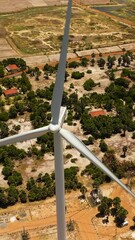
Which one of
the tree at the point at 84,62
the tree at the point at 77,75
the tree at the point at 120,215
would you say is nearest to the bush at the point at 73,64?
the tree at the point at 84,62

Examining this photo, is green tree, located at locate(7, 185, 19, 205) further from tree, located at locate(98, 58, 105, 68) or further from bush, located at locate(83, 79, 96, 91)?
tree, located at locate(98, 58, 105, 68)

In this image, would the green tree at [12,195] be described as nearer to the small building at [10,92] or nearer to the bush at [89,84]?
the small building at [10,92]

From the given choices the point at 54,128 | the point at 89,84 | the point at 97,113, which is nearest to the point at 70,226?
the point at 54,128

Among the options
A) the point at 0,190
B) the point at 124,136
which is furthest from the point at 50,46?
the point at 0,190

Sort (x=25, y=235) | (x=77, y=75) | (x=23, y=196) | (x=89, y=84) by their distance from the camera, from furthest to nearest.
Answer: (x=77, y=75) < (x=89, y=84) < (x=23, y=196) < (x=25, y=235)

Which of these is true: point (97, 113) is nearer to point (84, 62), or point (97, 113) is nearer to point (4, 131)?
point (4, 131)

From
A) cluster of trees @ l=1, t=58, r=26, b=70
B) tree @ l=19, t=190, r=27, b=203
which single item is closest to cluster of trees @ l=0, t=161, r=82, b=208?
tree @ l=19, t=190, r=27, b=203
